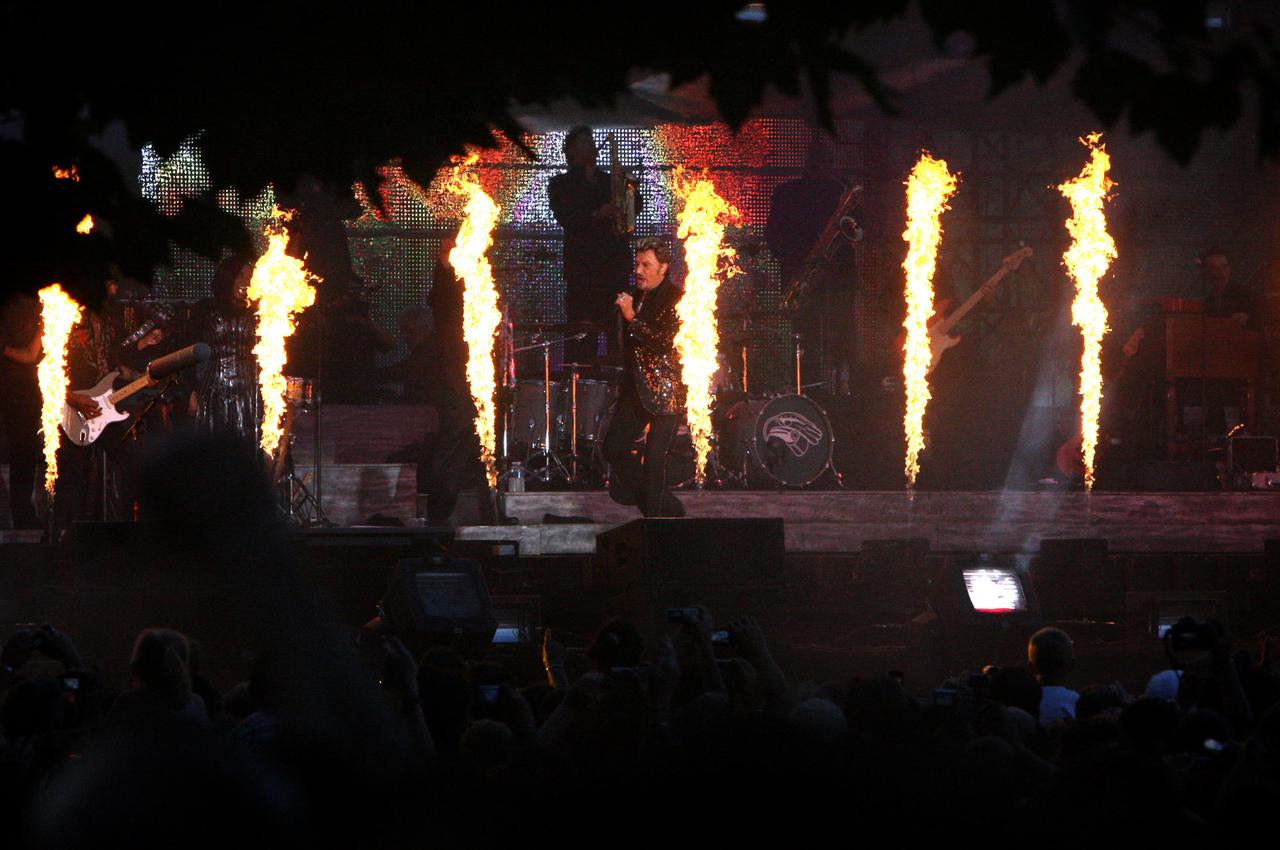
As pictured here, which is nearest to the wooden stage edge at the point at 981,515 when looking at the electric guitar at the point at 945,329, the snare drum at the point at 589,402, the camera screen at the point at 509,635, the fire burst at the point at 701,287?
the fire burst at the point at 701,287

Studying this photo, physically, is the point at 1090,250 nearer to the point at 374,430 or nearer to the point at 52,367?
the point at 374,430

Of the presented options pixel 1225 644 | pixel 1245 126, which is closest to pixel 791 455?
pixel 1245 126

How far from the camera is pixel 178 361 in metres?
11.7

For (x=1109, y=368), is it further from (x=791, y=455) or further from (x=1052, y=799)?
(x=1052, y=799)

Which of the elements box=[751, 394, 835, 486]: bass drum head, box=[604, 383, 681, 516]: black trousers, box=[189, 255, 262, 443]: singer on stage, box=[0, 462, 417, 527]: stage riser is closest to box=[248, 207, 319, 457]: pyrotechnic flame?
box=[189, 255, 262, 443]: singer on stage

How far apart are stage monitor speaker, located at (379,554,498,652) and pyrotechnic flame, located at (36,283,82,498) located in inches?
173

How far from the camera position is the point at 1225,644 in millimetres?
5250

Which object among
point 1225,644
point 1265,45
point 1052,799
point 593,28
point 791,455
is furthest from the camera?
point 791,455

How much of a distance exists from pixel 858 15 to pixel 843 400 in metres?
12.9

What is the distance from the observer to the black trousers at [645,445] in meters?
11.1

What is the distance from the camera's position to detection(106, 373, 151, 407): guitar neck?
12383mm

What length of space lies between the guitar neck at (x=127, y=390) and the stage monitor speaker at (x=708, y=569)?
459 cm

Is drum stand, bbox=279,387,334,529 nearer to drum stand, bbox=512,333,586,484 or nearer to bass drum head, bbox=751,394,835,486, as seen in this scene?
drum stand, bbox=512,333,586,484

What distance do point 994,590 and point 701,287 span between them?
7.34 m
